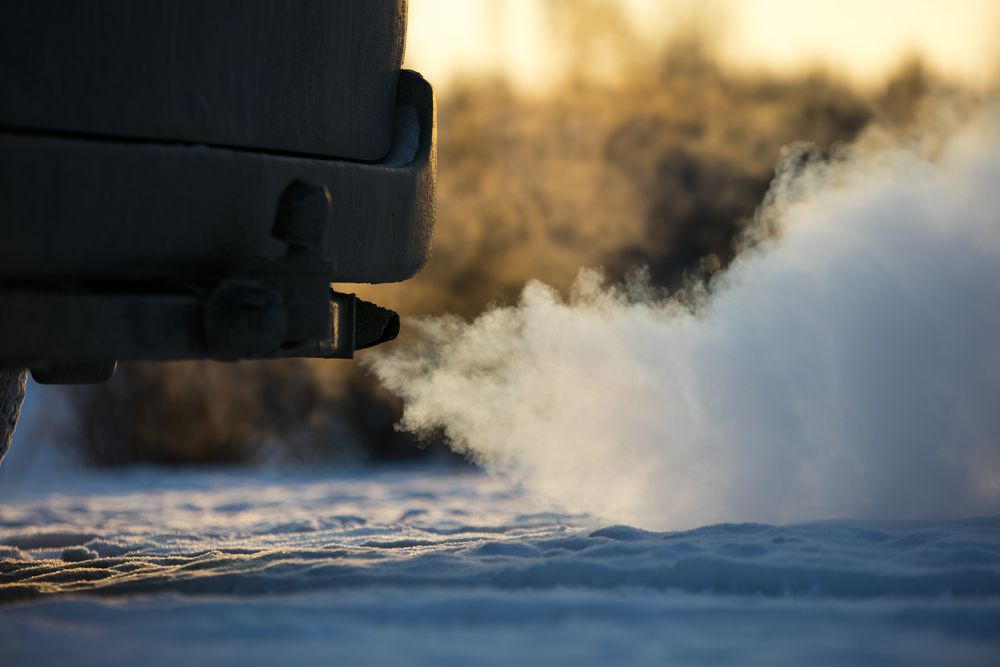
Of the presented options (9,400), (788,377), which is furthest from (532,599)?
(788,377)

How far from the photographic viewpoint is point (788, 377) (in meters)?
6.63

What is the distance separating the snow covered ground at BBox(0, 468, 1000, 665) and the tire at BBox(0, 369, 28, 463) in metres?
0.53

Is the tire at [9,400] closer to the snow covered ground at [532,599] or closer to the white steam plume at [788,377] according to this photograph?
the snow covered ground at [532,599]

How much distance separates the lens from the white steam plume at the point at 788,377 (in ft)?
20.6

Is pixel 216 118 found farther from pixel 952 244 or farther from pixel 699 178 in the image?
pixel 699 178

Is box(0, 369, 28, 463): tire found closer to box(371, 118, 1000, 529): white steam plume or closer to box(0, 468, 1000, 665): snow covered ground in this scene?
box(0, 468, 1000, 665): snow covered ground

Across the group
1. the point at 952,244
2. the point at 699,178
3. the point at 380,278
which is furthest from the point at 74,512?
the point at 699,178

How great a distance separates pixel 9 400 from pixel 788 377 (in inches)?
137

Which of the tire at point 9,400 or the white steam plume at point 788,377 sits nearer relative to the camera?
the tire at point 9,400

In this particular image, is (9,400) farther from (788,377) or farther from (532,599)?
(788,377)

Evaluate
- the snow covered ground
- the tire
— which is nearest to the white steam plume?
the snow covered ground

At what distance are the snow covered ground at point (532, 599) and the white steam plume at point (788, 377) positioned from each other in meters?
0.62

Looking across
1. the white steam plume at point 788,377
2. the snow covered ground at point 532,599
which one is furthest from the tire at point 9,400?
the white steam plume at point 788,377

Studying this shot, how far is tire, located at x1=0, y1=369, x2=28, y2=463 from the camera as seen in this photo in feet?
17.8
